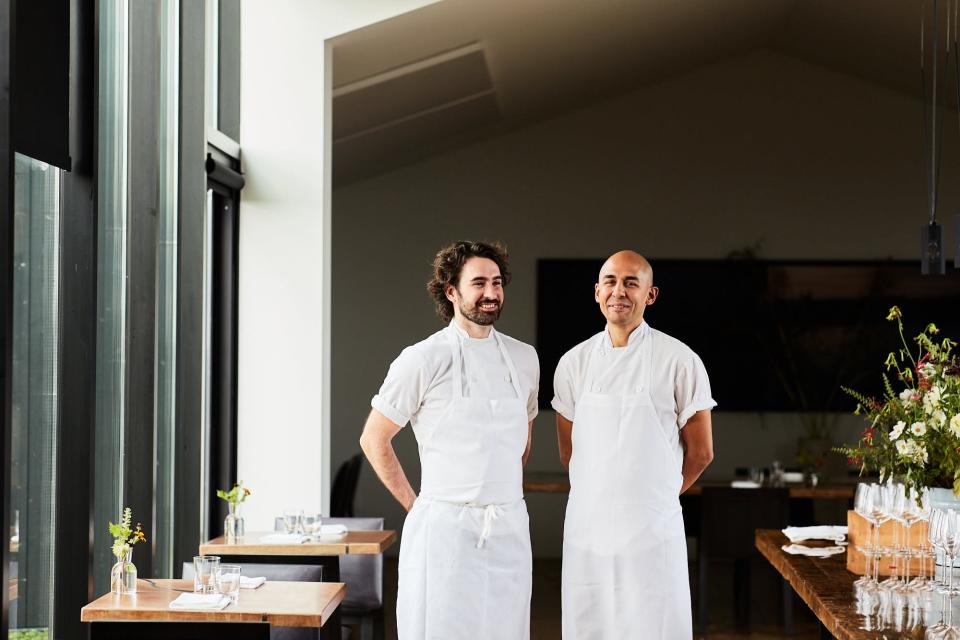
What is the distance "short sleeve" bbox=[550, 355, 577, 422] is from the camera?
12.4 ft

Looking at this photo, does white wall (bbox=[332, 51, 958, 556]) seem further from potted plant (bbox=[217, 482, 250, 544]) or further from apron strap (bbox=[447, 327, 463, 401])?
apron strap (bbox=[447, 327, 463, 401])

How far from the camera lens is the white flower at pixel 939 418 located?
10.3ft

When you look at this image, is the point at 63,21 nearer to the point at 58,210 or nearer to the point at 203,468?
the point at 58,210

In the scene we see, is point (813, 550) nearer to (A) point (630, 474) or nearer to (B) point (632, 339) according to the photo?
(A) point (630, 474)

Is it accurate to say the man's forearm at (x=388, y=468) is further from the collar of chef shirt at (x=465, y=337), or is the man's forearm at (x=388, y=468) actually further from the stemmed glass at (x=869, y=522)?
the stemmed glass at (x=869, y=522)

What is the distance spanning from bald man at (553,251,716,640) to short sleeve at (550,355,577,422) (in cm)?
8

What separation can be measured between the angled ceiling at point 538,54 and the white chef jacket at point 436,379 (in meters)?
2.51

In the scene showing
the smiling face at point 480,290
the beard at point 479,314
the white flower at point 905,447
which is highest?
the smiling face at point 480,290

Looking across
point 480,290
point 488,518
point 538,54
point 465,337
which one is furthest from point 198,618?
point 538,54

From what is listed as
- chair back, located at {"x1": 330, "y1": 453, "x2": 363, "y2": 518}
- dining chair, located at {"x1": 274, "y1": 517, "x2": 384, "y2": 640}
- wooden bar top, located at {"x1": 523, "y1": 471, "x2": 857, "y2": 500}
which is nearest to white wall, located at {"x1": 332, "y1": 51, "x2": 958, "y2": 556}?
chair back, located at {"x1": 330, "y1": 453, "x2": 363, "y2": 518}

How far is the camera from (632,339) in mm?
3672

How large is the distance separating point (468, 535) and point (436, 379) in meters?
0.48

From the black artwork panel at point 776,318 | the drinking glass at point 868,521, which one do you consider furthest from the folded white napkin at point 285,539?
the black artwork panel at point 776,318

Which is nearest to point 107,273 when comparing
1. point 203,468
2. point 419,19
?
point 203,468
